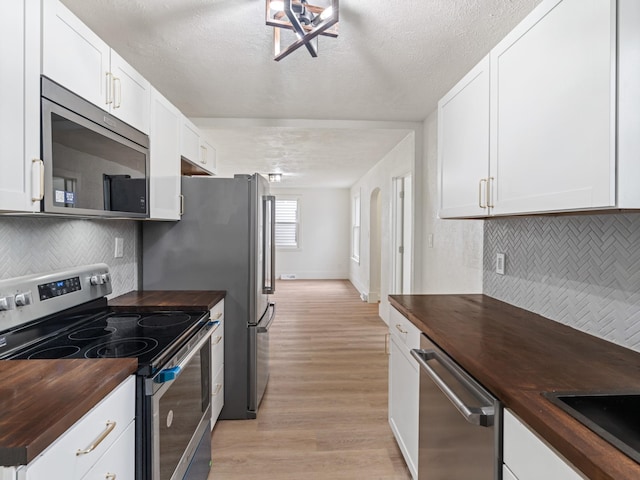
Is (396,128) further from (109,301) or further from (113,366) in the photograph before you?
(113,366)

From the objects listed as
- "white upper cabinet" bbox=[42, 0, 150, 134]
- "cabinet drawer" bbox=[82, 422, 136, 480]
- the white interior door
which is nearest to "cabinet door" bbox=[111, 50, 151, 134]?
"white upper cabinet" bbox=[42, 0, 150, 134]

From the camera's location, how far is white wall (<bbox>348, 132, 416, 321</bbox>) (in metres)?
4.02

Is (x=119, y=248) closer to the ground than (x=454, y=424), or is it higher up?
higher up

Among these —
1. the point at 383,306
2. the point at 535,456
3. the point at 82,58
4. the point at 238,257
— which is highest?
the point at 82,58

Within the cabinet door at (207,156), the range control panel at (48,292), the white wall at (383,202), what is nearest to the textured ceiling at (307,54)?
the cabinet door at (207,156)

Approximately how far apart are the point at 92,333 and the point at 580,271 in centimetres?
207

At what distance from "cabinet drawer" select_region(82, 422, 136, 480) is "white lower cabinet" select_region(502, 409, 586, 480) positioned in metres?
1.12

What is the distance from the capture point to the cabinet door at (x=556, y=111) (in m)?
0.98

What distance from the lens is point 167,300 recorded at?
84.2 inches

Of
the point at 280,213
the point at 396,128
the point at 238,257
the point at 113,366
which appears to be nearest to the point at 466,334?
the point at 113,366

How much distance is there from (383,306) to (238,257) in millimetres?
3110

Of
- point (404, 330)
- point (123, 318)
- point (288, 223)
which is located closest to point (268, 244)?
point (123, 318)

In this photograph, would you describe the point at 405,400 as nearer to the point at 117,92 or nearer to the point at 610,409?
the point at 610,409

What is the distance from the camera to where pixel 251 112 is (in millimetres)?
3176
